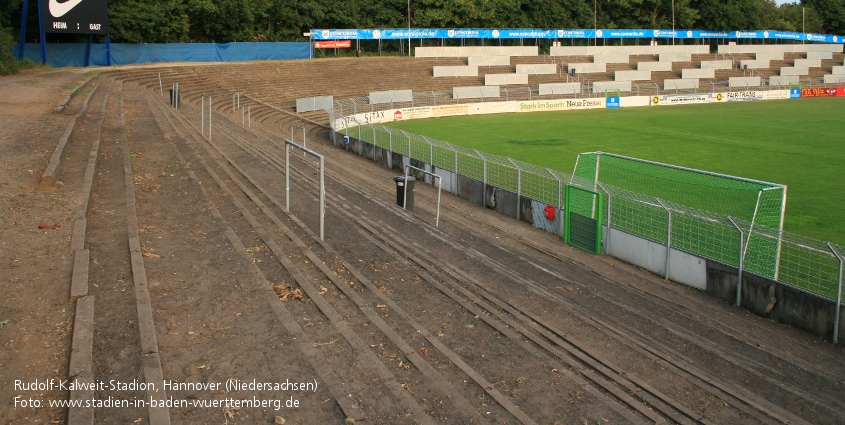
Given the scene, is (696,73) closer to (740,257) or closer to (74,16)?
(74,16)

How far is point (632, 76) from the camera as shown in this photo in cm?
6788

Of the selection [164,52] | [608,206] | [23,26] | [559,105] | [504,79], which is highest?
[23,26]

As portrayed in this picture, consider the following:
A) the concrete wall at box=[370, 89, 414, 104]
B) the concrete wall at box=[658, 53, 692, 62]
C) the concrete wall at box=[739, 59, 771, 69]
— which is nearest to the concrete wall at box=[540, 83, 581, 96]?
the concrete wall at box=[370, 89, 414, 104]

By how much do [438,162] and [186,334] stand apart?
1729 centimetres

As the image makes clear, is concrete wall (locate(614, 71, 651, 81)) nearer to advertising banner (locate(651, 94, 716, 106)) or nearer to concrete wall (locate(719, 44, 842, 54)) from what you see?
advertising banner (locate(651, 94, 716, 106))

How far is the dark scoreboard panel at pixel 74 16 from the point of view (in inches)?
1587

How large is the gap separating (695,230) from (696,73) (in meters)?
62.2

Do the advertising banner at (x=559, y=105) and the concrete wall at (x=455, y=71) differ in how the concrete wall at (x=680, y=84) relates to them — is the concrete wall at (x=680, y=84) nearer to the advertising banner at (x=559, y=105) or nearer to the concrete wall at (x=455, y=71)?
the advertising banner at (x=559, y=105)

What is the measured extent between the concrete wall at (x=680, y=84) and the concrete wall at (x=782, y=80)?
8722mm

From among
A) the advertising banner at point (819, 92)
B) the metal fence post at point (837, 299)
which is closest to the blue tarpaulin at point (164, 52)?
the advertising banner at point (819, 92)

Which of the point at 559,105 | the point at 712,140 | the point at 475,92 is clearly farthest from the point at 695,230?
the point at 475,92

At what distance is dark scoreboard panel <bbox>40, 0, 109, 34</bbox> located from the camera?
132 feet

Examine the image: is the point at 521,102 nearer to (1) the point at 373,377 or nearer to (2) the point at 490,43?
(2) the point at 490,43

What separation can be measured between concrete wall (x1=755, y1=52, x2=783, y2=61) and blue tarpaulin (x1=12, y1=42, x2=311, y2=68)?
162 feet
